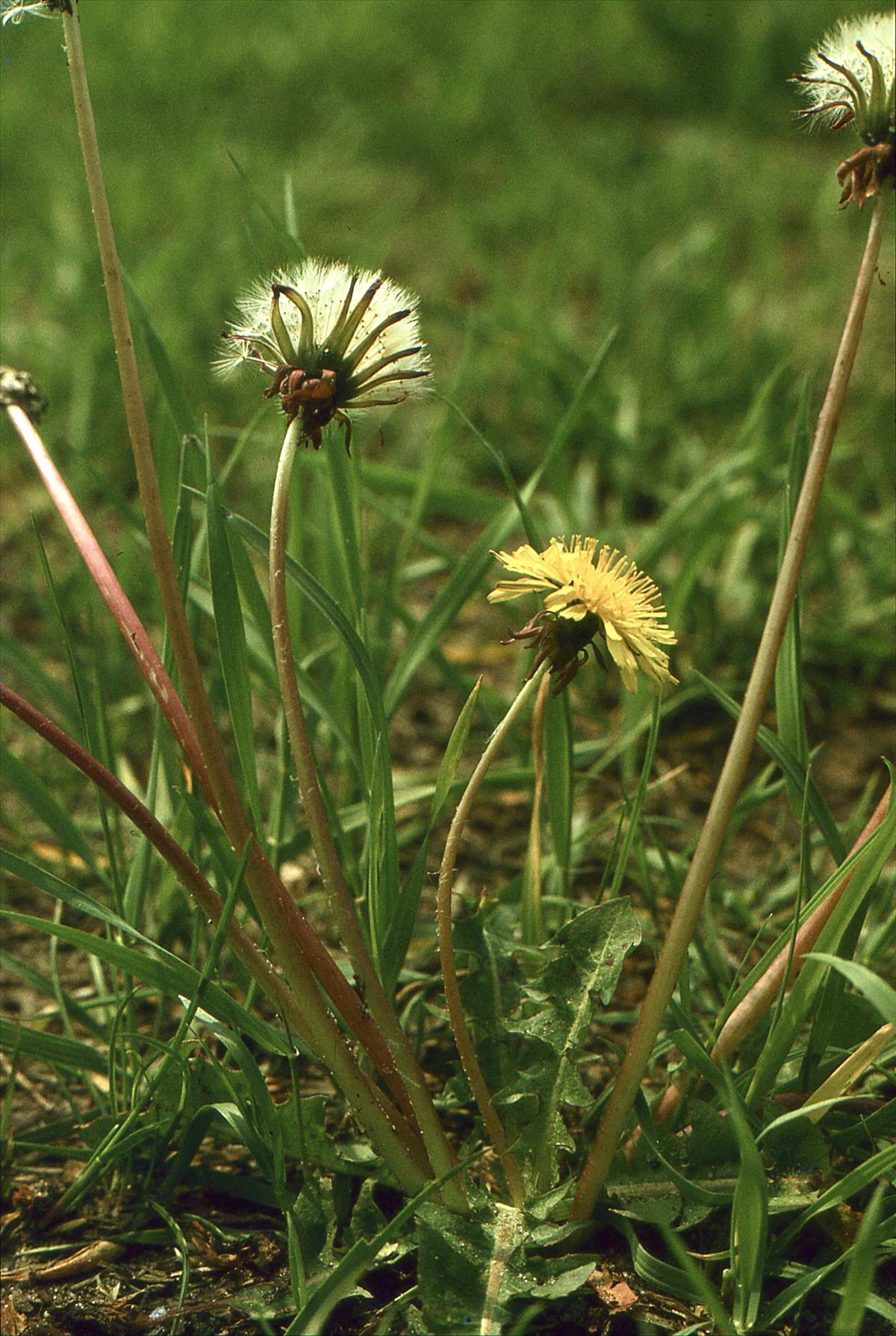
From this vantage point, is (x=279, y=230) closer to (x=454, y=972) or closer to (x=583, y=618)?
(x=583, y=618)

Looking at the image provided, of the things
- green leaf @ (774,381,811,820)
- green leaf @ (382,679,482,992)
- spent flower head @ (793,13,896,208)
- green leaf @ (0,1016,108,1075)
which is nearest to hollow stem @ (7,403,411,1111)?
green leaf @ (382,679,482,992)

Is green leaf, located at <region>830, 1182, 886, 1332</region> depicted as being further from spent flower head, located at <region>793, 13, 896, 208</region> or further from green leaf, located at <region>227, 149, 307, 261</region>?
green leaf, located at <region>227, 149, 307, 261</region>

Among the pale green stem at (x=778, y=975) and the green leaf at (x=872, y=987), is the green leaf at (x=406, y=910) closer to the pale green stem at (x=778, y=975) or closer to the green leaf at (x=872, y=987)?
the pale green stem at (x=778, y=975)

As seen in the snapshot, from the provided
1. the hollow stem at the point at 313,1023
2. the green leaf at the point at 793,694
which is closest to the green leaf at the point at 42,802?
the hollow stem at the point at 313,1023

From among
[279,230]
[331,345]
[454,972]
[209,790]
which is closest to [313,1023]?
[454,972]

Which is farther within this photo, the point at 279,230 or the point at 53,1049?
the point at 279,230

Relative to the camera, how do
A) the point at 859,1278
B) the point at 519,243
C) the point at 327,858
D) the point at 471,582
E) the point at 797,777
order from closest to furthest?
the point at 859,1278 < the point at 327,858 < the point at 797,777 < the point at 471,582 < the point at 519,243
